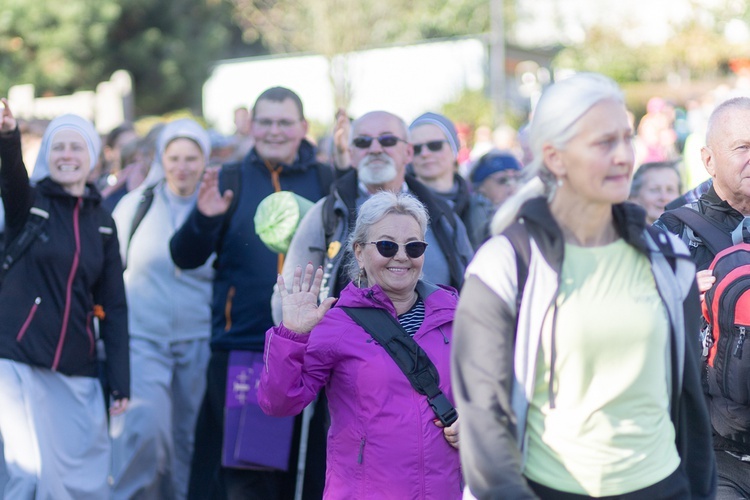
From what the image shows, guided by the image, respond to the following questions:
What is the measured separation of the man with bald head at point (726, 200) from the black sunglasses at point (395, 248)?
104 cm

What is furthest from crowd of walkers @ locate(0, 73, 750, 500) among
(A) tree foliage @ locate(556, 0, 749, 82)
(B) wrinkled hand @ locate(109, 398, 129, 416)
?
(A) tree foliage @ locate(556, 0, 749, 82)

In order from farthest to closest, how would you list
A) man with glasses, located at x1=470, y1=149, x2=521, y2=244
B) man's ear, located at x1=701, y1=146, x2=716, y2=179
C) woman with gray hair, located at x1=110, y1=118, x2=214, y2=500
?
man with glasses, located at x1=470, y1=149, x2=521, y2=244, woman with gray hair, located at x1=110, y1=118, x2=214, y2=500, man's ear, located at x1=701, y1=146, x2=716, y2=179

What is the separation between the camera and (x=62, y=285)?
20.0ft

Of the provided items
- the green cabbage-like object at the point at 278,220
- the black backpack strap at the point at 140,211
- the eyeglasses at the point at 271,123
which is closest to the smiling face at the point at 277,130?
the eyeglasses at the point at 271,123

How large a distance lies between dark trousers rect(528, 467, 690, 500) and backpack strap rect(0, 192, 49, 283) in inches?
147

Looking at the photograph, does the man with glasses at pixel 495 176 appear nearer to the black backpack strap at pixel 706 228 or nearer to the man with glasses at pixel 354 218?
the man with glasses at pixel 354 218

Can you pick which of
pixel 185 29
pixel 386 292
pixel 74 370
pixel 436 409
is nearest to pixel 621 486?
pixel 436 409

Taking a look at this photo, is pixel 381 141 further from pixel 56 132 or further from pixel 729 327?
pixel 729 327

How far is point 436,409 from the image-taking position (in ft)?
13.6

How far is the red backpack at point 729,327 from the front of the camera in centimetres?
408

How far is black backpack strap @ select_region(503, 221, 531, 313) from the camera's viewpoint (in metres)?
3.11

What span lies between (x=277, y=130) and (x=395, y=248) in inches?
94.7

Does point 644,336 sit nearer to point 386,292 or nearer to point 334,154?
point 386,292

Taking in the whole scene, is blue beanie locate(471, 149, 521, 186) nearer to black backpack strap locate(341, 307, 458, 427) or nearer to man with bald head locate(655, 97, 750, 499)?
man with bald head locate(655, 97, 750, 499)
